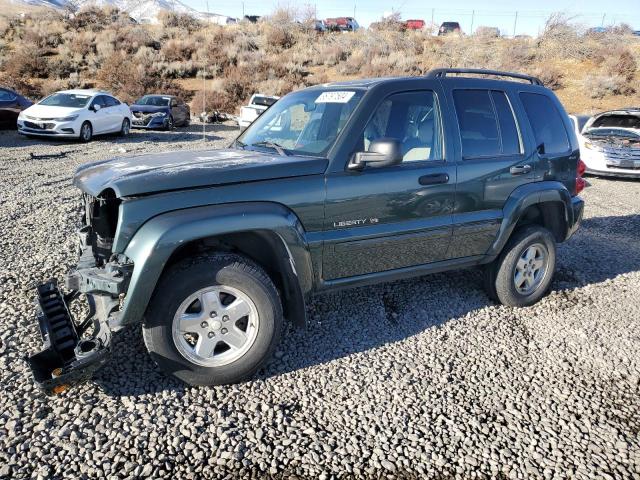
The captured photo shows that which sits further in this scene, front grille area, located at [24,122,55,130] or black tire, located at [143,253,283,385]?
front grille area, located at [24,122,55,130]

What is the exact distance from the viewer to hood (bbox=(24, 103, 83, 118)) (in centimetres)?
1424

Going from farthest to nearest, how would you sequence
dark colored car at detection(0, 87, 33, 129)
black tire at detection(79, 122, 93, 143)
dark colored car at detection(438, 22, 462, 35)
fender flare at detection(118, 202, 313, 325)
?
dark colored car at detection(438, 22, 462, 35)
dark colored car at detection(0, 87, 33, 129)
black tire at detection(79, 122, 93, 143)
fender flare at detection(118, 202, 313, 325)

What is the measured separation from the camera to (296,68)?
34.4 m

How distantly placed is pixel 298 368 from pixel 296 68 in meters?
33.5

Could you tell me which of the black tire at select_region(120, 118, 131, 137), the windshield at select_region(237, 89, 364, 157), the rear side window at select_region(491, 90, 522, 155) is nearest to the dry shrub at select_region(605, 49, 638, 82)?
the black tire at select_region(120, 118, 131, 137)

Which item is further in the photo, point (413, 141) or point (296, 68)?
point (296, 68)

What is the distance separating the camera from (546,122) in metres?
4.73

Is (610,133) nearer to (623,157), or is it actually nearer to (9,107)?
(623,157)

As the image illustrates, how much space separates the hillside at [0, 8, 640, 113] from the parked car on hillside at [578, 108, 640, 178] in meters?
15.0

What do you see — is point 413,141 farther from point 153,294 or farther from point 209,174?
point 153,294

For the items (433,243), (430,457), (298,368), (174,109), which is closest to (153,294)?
(298,368)

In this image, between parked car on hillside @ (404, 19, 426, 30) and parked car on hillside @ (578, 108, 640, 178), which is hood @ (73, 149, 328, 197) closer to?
parked car on hillside @ (578, 108, 640, 178)

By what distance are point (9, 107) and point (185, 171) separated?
1579 centimetres

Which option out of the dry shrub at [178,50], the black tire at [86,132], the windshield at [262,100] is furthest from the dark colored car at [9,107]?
the dry shrub at [178,50]
